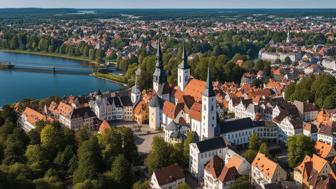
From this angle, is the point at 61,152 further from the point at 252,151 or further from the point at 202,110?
the point at 252,151

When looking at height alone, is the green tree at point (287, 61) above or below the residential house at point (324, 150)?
below

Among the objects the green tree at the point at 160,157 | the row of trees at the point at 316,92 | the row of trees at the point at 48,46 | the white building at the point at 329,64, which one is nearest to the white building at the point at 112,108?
the green tree at the point at 160,157

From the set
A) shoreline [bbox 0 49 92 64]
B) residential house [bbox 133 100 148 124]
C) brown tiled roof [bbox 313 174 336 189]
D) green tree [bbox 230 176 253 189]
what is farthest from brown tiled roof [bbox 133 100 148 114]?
shoreline [bbox 0 49 92 64]

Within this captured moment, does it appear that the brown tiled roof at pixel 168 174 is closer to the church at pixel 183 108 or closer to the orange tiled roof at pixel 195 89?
the church at pixel 183 108

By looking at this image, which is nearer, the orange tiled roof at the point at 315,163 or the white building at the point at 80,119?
the orange tiled roof at the point at 315,163

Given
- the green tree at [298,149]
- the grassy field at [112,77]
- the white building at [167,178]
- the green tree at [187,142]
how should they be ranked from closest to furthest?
the white building at [167,178] → the green tree at [298,149] → the green tree at [187,142] → the grassy field at [112,77]

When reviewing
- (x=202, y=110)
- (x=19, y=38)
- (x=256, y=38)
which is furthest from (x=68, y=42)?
(x=202, y=110)

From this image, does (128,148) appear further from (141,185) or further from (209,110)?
(209,110)
